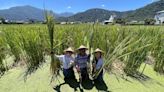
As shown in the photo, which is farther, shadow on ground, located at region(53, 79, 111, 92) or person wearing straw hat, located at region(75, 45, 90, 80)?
person wearing straw hat, located at region(75, 45, 90, 80)

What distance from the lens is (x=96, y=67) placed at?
12.1 feet

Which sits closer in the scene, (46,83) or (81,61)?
(46,83)

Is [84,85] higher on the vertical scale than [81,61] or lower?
lower

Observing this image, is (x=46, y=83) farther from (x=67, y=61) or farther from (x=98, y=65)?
(x=98, y=65)

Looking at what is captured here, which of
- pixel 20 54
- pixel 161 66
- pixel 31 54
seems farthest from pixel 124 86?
pixel 20 54

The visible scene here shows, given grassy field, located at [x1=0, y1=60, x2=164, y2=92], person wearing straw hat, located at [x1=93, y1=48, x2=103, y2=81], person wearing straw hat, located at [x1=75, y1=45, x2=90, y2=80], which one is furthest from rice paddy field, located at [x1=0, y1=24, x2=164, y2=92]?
person wearing straw hat, located at [x1=75, y1=45, x2=90, y2=80]

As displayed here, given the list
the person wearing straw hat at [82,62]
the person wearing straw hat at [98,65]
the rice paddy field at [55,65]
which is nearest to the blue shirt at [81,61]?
the person wearing straw hat at [82,62]

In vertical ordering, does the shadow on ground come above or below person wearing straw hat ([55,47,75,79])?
below

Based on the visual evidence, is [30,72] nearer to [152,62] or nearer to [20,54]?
[20,54]

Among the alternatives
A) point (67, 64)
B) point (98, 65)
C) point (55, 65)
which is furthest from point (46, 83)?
point (98, 65)

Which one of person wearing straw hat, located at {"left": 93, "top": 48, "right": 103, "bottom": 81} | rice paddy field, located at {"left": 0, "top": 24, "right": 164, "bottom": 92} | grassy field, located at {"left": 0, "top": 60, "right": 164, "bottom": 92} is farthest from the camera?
person wearing straw hat, located at {"left": 93, "top": 48, "right": 103, "bottom": 81}

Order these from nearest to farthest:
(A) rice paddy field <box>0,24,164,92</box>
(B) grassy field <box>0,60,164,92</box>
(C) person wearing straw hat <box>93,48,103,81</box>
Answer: (B) grassy field <box>0,60,164,92</box>, (A) rice paddy field <box>0,24,164,92</box>, (C) person wearing straw hat <box>93,48,103,81</box>

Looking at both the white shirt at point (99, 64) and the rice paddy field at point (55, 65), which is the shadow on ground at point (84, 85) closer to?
the rice paddy field at point (55, 65)

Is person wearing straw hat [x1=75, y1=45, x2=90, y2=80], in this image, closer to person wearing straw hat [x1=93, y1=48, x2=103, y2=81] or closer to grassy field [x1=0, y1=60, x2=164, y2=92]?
person wearing straw hat [x1=93, y1=48, x2=103, y2=81]
